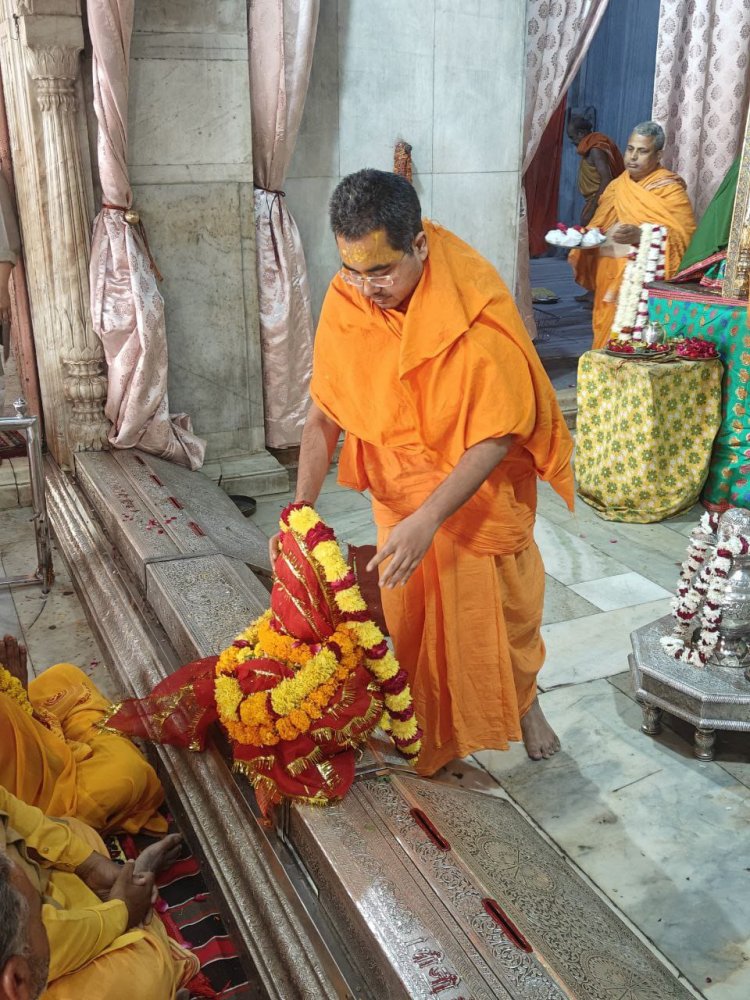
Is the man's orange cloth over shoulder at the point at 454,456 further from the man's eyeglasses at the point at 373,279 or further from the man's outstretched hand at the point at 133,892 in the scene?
the man's outstretched hand at the point at 133,892

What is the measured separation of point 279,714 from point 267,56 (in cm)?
420

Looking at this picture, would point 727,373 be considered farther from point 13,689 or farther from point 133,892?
point 133,892

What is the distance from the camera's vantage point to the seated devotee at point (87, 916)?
1.89 metres

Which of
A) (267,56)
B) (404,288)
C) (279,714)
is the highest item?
(267,56)

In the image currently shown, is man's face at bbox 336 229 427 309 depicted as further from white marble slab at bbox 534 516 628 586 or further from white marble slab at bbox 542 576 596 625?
white marble slab at bbox 534 516 628 586

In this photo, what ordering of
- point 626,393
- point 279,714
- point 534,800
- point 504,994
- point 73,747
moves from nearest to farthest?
point 504,994
point 279,714
point 73,747
point 534,800
point 626,393

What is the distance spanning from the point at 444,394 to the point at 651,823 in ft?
4.99

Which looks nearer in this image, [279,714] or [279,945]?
[279,945]

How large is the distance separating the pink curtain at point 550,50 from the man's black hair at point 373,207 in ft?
16.1

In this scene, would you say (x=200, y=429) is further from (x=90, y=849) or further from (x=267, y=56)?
(x=90, y=849)

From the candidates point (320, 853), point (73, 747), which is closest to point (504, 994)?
point (320, 853)

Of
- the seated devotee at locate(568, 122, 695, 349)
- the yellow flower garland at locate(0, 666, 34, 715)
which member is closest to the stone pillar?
the yellow flower garland at locate(0, 666, 34, 715)

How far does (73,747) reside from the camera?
2717 millimetres

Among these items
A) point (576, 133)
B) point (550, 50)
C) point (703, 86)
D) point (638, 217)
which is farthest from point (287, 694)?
point (576, 133)
